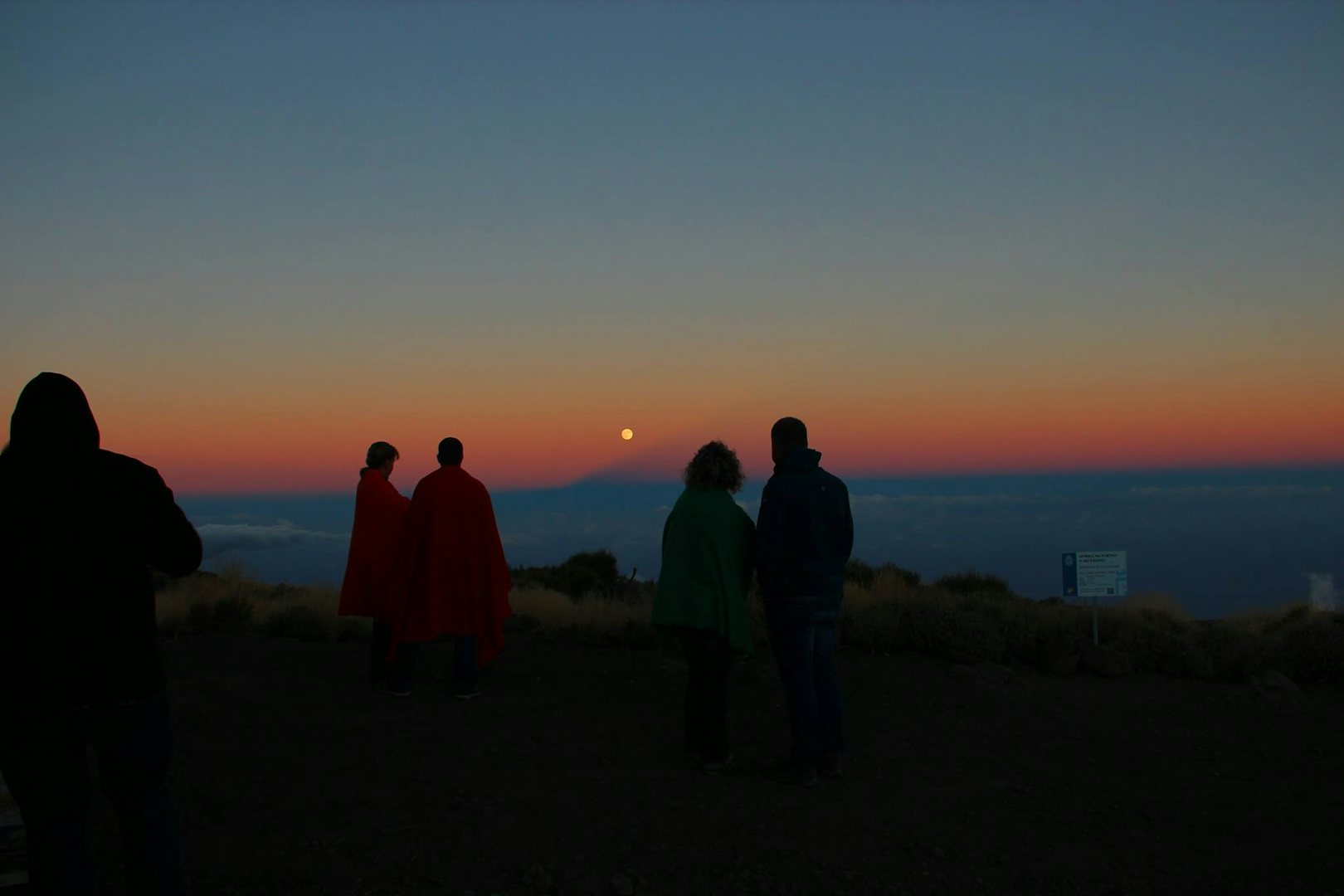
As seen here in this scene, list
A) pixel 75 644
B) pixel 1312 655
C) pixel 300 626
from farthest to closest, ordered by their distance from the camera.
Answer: pixel 300 626
pixel 1312 655
pixel 75 644

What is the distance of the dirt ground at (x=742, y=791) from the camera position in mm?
5121

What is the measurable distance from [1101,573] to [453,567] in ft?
21.6

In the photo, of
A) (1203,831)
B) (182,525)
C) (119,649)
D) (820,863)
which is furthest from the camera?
(1203,831)

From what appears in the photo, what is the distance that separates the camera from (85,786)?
357cm

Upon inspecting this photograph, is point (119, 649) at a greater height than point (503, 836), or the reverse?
point (119, 649)

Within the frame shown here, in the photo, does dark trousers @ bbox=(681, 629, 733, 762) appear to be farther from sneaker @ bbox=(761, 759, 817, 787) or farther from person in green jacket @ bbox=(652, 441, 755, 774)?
sneaker @ bbox=(761, 759, 817, 787)

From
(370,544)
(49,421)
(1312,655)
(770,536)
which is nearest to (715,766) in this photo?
(770,536)

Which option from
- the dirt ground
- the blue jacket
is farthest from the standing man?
the dirt ground

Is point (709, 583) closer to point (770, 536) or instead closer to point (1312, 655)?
point (770, 536)

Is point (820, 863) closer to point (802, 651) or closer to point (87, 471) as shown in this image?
point (802, 651)

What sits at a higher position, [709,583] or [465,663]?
[709,583]

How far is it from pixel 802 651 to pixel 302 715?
3949 mm

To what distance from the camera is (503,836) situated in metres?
5.45

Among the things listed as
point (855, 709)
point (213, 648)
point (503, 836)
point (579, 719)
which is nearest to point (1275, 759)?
point (855, 709)
